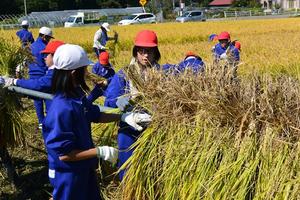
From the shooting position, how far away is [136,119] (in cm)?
297

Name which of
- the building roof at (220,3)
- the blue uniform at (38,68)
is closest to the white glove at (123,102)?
the blue uniform at (38,68)

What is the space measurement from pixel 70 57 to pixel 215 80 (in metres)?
0.86

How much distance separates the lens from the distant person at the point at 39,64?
634 cm

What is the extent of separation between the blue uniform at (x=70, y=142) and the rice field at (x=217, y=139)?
0.87 feet

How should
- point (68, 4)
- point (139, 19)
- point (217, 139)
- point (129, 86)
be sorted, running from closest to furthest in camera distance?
point (217, 139) < point (129, 86) < point (139, 19) < point (68, 4)

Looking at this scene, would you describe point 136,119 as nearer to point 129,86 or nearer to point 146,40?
point 129,86

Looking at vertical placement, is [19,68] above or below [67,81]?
below

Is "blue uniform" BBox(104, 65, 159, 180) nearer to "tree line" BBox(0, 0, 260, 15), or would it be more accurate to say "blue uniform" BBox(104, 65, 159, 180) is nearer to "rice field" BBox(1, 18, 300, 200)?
"rice field" BBox(1, 18, 300, 200)

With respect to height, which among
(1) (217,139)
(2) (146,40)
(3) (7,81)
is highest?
(2) (146,40)

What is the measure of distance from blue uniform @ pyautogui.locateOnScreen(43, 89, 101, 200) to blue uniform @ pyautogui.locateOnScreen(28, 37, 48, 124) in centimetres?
322

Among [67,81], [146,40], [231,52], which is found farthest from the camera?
[231,52]

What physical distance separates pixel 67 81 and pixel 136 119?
0.53m

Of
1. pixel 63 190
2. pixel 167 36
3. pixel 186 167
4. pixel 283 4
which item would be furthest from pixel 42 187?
pixel 283 4

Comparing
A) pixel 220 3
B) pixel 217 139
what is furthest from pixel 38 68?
pixel 220 3
